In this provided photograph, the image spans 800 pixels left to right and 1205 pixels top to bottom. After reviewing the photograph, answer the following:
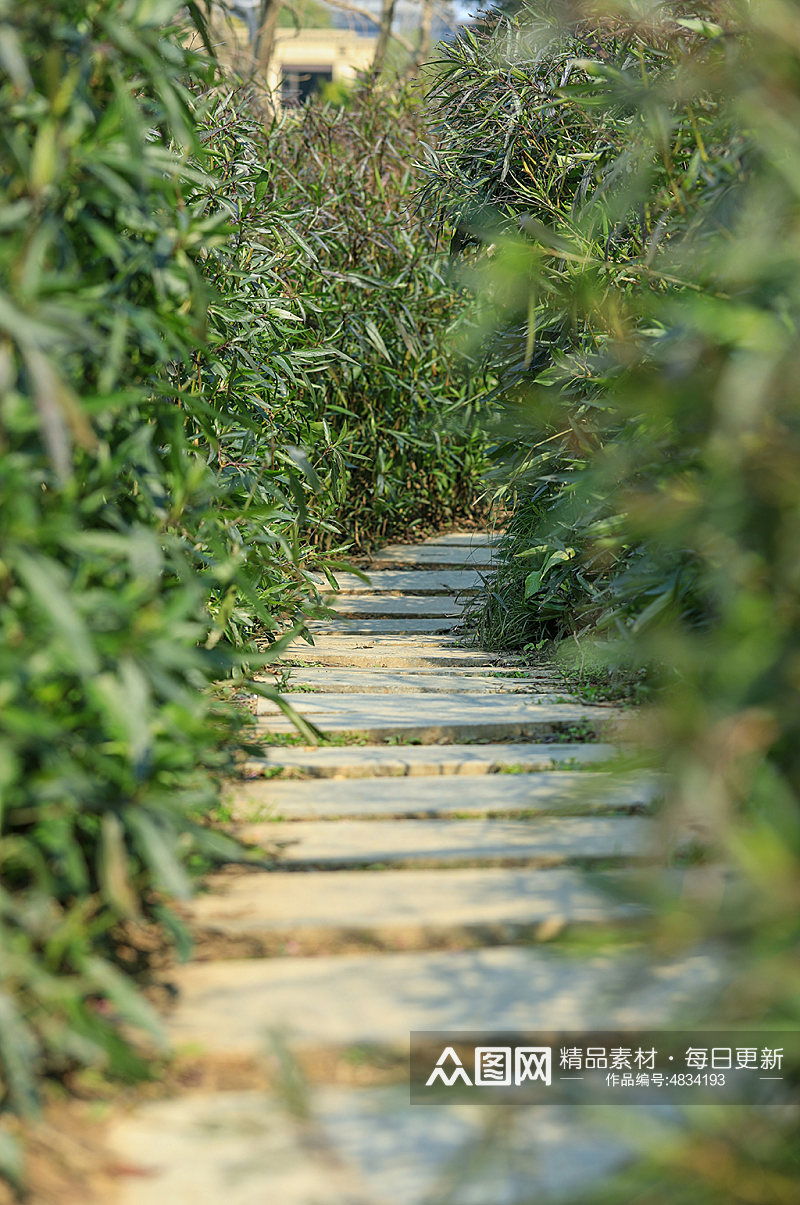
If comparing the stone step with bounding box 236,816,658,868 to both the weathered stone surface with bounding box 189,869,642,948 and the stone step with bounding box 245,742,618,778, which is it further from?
the stone step with bounding box 245,742,618,778

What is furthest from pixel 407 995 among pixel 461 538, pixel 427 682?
pixel 461 538

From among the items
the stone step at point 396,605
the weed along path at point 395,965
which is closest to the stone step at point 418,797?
the weed along path at point 395,965

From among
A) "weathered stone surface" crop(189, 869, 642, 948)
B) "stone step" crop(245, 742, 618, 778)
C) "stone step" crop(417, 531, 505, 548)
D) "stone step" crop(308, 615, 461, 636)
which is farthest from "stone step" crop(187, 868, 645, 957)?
"stone step" crop(417, 531, 505, 548)

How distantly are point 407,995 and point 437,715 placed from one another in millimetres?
1139

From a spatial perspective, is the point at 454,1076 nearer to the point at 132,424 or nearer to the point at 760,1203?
the point at 760,1203

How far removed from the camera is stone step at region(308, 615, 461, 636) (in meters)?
4.04

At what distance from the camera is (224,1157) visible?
118cm

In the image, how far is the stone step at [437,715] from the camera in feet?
7.89

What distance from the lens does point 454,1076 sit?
1.31 m

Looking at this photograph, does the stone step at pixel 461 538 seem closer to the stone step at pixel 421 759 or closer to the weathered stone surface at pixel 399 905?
the stone step at pixel 421 759

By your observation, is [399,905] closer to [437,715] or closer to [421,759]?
[421,759]

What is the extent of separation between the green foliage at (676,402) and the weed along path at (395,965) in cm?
13

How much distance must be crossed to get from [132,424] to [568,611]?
77.0 inches

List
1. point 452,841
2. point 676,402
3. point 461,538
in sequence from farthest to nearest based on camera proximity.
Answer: point 461,538 < point 452,841 < point 676,402
